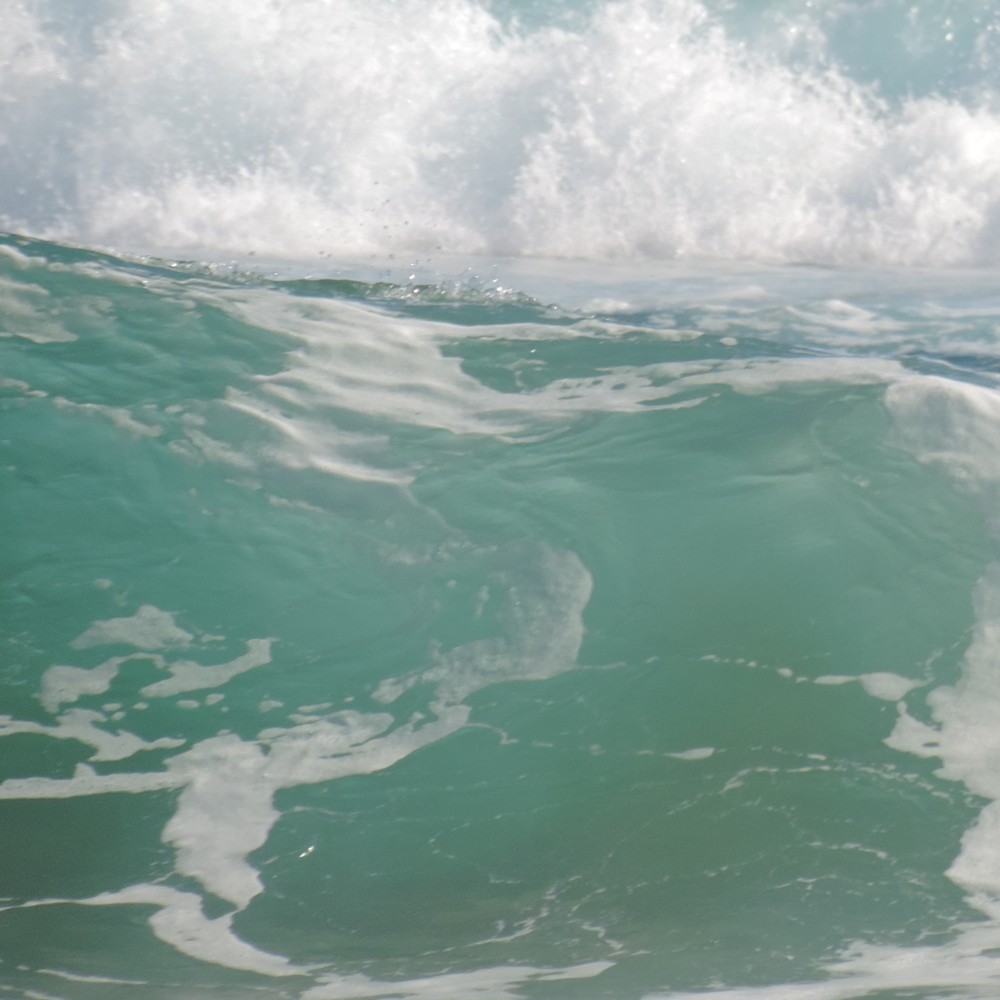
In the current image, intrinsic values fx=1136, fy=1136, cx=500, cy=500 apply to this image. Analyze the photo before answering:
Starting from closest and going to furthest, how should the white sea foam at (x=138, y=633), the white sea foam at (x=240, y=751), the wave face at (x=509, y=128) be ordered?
the white sea foam at (x=240, y=751), the white sea foam at (x=138, y=633), the wave face at (x=509, y=128)

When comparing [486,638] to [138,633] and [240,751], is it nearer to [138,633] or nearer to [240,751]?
[240,751]

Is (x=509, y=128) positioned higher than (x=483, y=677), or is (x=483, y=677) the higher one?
(x=509, y=128)

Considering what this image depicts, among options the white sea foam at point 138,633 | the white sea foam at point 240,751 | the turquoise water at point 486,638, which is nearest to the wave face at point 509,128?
the turquoise water at point 486,638

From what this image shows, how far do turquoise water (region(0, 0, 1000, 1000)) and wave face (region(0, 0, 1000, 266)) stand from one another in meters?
0.47

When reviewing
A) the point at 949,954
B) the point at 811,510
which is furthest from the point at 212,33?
the point at 949,954

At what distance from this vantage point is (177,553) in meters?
2.37

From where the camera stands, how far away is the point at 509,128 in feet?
13.1

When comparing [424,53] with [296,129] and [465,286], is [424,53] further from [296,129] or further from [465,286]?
[465,286]

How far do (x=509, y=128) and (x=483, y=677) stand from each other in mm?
2408

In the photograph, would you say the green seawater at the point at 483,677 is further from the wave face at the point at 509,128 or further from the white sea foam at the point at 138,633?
the wave face at the point at 509,128

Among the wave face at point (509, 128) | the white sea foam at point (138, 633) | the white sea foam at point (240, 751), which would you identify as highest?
the wave face at point (509, 128)

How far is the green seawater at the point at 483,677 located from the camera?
208 cm

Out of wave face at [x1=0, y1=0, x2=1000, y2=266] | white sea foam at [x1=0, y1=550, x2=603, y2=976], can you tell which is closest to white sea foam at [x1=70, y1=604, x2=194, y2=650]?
white sea foam at [x1=0, y1=550, x2=603, y2=976]

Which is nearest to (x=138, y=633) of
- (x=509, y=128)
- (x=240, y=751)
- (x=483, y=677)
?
(x=240, y=751)
